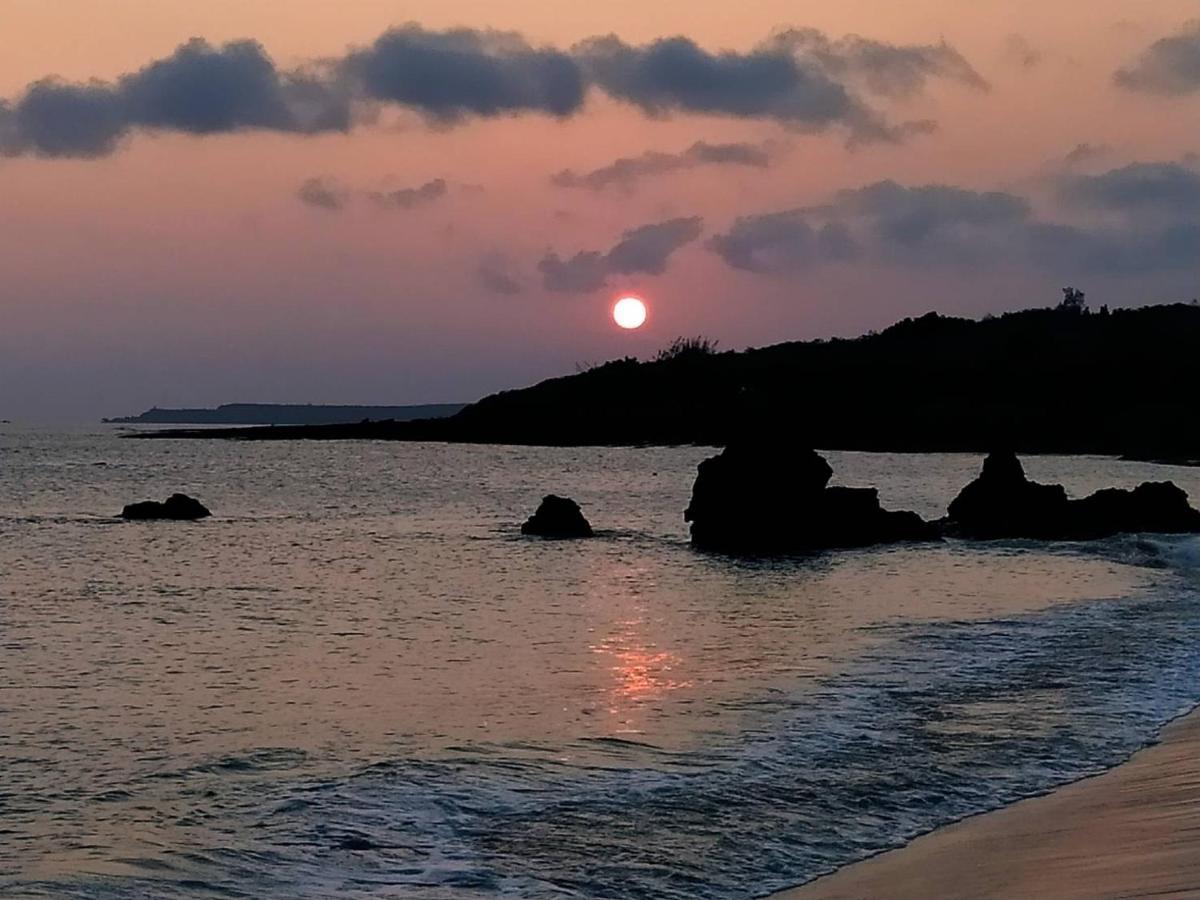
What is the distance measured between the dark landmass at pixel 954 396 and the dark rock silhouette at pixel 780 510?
80.1m

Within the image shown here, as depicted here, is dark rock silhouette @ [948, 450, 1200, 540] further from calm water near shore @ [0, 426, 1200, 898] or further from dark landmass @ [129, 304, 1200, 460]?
dark landmass @ [129, 304, 1200, 460]

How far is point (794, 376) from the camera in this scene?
183 meters

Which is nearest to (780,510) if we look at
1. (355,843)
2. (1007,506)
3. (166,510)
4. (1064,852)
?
(1007,506)

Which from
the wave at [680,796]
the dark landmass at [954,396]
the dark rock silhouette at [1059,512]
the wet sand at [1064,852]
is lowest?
the wave at [680,796]

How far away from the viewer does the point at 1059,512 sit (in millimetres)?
49125

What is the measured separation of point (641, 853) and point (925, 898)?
7.96ft

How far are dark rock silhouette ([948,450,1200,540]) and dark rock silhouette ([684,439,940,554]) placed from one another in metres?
2.01

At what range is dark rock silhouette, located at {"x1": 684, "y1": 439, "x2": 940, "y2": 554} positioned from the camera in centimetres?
4784

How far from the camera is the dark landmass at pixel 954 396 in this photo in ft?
477

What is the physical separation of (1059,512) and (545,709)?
114ft

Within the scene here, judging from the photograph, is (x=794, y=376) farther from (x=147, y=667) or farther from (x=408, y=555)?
(x=147, y=667)

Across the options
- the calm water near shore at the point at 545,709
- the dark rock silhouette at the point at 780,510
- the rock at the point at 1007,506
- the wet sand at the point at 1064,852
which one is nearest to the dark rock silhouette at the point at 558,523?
the dark rock silhouette at the point at 780,510

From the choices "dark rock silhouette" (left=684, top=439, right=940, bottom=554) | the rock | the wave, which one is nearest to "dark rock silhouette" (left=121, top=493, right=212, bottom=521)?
"dark rock silhouette" (left=684, top=439, right=940, bottom=554)

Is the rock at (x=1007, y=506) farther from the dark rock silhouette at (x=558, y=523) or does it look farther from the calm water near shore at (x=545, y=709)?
the dark rock silhouette at (x=558, y=523)
